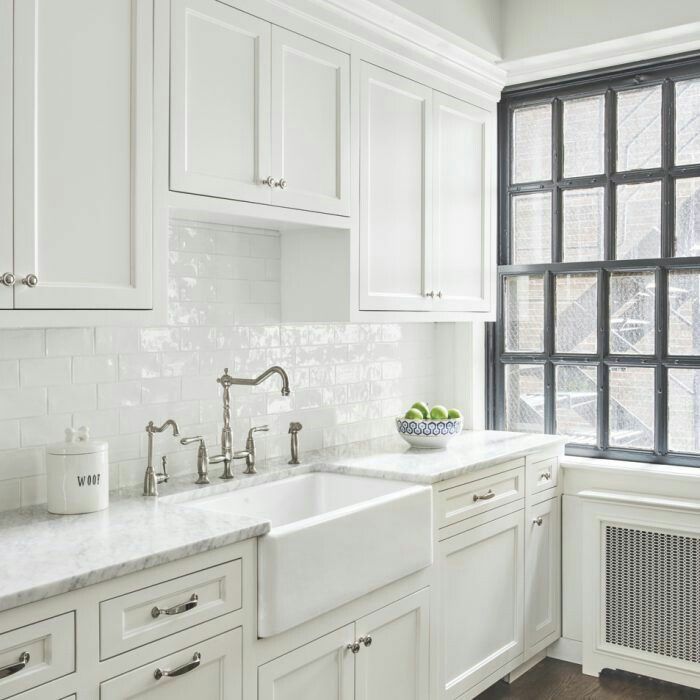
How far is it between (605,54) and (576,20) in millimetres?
187

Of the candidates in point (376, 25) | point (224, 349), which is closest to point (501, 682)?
point (224, 349)

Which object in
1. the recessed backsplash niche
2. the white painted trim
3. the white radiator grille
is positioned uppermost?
the white painted trim


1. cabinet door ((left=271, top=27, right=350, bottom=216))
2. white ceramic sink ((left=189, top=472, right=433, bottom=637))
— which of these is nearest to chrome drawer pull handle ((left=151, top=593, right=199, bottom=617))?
white ceramic sink ((left=189, top=472, right=433, bottom=637))

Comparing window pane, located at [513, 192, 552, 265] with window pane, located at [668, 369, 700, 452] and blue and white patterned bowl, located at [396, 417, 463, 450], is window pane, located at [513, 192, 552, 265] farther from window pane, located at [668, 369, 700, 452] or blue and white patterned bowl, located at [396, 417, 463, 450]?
blue and white patterned bowl, located at [396, 417, 463, 450]

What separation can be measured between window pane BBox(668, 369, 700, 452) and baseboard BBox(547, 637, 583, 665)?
93cm

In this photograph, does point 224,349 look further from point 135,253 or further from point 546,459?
point 546,459

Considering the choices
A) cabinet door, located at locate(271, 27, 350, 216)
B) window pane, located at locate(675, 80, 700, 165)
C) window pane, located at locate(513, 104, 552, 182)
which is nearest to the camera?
cabinet door, located at locate(271, 27, 350, 216)

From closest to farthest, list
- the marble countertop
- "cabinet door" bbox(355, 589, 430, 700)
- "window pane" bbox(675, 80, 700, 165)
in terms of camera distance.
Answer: the marble countertop < "cabinet door" bbox(355, 589, 430, 700) < "window pane" bbox(675, 80, 700, 165)

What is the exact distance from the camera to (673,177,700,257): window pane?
11.3 ft

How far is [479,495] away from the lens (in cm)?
301

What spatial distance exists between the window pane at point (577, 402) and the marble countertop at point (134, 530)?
84 cm

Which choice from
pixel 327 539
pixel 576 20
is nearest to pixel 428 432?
pixel 327 539

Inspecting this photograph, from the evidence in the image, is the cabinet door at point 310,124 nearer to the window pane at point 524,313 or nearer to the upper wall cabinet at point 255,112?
the upper wall cabinet at point 255,112

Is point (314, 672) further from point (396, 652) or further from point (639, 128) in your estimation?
point (639, 128)
